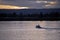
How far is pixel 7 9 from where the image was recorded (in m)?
2.80

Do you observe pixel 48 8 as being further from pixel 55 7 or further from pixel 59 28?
pixel 59 28

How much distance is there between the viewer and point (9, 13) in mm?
2787

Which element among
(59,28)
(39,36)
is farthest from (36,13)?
(39,36)

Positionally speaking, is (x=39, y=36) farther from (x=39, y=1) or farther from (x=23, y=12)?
(x=39, y=1)

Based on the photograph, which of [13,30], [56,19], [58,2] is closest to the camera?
[13,30]

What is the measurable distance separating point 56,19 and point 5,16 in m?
0.65

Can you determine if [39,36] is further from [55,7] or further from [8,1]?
[8,1]

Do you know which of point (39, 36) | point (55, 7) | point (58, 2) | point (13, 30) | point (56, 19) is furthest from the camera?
point (58, 2)

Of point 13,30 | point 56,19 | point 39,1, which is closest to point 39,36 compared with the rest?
point 13,30

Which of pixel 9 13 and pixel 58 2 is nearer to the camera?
pixel 9 13

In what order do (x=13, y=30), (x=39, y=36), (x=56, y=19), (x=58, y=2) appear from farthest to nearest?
(x=58, y=2) → (x=56, y=19) → (x=13, y=30) → (x=39, y=36)

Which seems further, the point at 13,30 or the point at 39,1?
the point at 39,1

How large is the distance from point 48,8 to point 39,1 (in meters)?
0.34

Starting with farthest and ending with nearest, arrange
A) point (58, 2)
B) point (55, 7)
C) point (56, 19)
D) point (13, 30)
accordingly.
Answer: point (58, 2)
point (55, 7)
point (56, 19)
point (13, 30)
